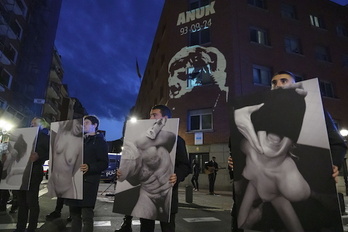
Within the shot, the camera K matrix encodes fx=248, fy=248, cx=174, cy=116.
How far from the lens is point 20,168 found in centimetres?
453

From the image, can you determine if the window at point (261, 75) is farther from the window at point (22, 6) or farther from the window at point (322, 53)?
the window at point (22, 6)

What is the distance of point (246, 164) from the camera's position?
2582mm

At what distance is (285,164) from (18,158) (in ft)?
15.1

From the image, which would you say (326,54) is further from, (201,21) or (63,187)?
(63,187)

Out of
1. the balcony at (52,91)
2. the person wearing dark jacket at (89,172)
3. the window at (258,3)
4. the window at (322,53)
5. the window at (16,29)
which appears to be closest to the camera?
the person wearing dark jacket at (89,172)

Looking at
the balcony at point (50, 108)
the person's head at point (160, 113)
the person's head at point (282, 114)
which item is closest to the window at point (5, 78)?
the balcony at point (50, 108)

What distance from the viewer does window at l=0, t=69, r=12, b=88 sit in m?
25.2

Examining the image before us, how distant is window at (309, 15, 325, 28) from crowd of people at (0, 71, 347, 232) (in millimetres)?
23045

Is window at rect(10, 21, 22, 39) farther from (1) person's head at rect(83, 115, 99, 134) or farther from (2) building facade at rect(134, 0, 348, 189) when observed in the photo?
(1) person's head at rect(83, 115, 99, 134)

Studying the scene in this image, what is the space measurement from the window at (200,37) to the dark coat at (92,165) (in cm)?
1660

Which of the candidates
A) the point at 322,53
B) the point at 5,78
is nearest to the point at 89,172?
the point at 322,53

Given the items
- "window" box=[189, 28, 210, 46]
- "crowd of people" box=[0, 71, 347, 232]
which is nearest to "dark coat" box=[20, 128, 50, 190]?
"crowd of people" box=[0, 71, 347, 232]

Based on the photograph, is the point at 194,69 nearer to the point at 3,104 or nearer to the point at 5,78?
the point at 3,104

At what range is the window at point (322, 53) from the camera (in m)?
21.0
